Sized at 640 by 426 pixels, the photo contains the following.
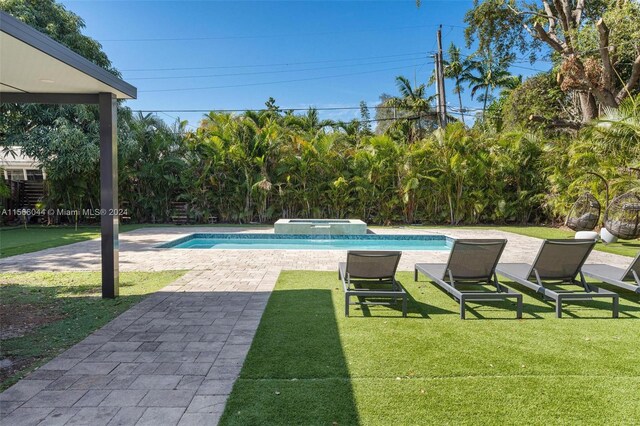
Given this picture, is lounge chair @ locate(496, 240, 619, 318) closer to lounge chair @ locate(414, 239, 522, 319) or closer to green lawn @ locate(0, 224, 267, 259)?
lounge chair @ locate(414, 239, 522, 319)

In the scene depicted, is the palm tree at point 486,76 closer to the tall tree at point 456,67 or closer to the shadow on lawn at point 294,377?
the tall tree at point 456,67

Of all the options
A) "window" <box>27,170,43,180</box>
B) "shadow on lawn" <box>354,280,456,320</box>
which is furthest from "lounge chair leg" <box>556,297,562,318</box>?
"window" <box>27,170,43,180</box>

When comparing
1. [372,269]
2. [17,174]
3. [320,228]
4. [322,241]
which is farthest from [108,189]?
[17,174]

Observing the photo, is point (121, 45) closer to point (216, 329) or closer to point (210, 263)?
point (210, 263)

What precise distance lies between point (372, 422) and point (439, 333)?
192 cm

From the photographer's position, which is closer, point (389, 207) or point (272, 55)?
point (389, 207)

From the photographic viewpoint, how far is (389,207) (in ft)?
55.7

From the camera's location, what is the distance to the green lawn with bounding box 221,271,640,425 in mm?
2656

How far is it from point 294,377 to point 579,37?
17728mm

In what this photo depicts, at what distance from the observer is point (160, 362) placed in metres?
3.45

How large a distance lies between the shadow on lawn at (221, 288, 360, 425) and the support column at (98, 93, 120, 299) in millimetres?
2377

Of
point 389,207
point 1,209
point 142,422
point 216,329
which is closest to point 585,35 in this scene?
point 389,207

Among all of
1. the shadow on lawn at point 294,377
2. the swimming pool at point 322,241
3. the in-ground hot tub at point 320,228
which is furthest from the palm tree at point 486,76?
the shadow on lawn at point 294,377

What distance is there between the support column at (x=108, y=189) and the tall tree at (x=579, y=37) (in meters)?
14.5
